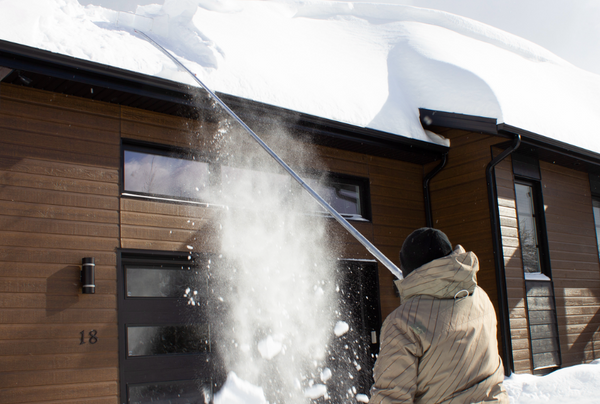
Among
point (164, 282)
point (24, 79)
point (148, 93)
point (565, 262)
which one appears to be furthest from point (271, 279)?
point (565, 262)

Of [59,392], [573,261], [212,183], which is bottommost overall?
[59,392]

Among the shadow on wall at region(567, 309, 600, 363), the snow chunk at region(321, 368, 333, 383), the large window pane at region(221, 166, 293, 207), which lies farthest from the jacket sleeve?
the shadow on wall at region(567, 309, 600, 363)

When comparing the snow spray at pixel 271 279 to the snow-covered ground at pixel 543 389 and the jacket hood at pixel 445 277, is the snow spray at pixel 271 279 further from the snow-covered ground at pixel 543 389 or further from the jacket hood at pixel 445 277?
the jacket hood at pixel 445 277

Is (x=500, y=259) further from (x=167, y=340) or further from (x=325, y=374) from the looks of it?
(x=167, y=340)

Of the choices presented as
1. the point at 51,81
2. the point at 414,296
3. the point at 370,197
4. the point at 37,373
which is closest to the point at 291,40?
the point at 370,197

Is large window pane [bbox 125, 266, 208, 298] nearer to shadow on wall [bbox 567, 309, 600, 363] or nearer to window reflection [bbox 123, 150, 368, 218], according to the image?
window reflection [bbox 123, 150, 368, 218]

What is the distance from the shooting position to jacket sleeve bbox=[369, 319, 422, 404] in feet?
4.76

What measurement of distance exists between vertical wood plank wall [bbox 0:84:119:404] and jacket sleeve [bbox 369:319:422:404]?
347 cm

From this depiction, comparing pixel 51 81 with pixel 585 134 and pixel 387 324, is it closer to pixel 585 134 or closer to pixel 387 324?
pixel 387 324

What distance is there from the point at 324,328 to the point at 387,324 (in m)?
4.66

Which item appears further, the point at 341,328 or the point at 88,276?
the point at 341,328

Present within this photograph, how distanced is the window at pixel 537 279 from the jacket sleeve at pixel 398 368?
616 centimetres

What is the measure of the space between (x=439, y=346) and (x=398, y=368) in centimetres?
14

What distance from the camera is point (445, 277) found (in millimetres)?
1516
